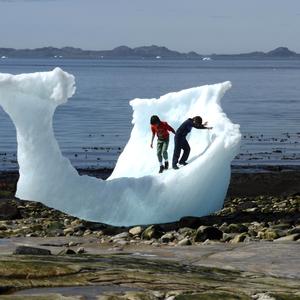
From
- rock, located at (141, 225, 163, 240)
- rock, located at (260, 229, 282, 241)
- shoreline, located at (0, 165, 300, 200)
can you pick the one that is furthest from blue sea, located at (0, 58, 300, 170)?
rock, located at (260, 229, 282, 241)

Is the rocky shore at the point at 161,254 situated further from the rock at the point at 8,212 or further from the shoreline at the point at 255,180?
the shoreline at the point at 255,180

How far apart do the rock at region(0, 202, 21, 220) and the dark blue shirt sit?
4.32m

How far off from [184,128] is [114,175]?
242 cm

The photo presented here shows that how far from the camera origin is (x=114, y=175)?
72.2ft

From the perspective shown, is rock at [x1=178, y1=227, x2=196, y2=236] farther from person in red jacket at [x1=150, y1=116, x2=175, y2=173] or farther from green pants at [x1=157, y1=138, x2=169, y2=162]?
green pants at [x1=157, y1=138, x2=169, y2=162]

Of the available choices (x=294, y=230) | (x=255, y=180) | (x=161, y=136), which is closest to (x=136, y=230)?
(x=294, y=230)

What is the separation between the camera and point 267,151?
40.4 metres

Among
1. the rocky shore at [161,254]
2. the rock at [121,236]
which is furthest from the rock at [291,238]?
the rock at [121,236]

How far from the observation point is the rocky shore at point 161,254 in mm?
10156

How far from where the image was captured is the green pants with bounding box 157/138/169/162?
2097 cm

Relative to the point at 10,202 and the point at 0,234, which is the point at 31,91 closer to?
the point at 0,234

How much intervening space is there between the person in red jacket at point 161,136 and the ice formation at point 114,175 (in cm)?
49

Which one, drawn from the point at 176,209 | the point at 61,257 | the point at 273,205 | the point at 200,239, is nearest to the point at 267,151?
the point at 273,205

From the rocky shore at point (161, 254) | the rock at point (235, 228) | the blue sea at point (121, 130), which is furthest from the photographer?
the blue sea at point (121, 130)
